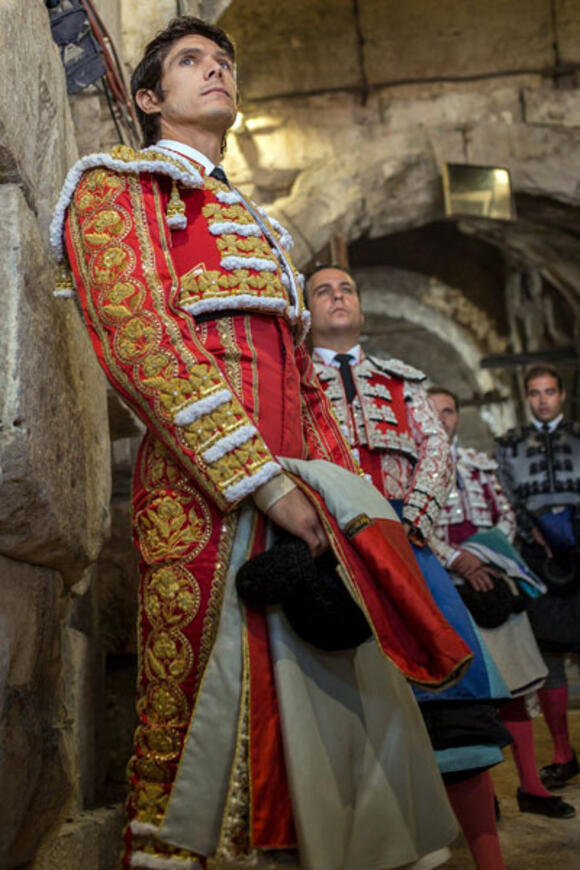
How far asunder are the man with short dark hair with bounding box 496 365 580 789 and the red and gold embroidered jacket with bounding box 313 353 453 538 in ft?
5.60

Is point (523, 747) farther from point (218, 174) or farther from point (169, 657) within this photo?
point (218, 174)

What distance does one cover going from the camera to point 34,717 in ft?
5.45

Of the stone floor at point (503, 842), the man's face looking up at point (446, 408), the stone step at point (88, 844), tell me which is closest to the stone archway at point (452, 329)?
the man's face looking up at point (446, 408)

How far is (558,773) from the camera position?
13.0ft

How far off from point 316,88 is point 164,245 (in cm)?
736

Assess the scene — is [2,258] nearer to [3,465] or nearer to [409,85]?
[3,465]

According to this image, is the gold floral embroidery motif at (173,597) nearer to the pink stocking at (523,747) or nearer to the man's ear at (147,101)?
the man's ear at (147,101)

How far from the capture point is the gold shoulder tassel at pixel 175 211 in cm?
181

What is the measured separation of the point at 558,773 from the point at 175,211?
3191 millimetres

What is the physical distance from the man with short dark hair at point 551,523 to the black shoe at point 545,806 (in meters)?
0.56

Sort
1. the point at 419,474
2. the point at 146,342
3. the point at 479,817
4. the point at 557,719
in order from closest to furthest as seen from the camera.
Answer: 1. the point at 146,342
2. the point at 479,817
3. the point at 419,474
4. the point at 557,719

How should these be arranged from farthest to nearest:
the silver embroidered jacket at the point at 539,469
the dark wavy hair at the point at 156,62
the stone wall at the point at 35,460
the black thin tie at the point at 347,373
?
1. the silver embroidered jacket at the point at 539,469
2. the black thin tie at the point at 347,373
3. the dark wavy hair at the point at 156,62
4. the stone wall at the point at 35,460

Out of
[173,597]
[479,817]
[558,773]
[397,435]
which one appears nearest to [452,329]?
[558,773]

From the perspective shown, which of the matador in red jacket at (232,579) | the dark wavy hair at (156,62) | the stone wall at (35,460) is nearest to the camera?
the matador in red jacket at (232,579)
